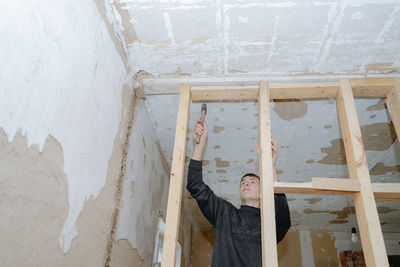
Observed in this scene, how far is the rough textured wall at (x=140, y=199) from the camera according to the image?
2105 millimetres

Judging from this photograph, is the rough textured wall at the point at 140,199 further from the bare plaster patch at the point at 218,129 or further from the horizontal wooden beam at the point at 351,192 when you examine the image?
the horizontal wooden beam at the point at 351,192

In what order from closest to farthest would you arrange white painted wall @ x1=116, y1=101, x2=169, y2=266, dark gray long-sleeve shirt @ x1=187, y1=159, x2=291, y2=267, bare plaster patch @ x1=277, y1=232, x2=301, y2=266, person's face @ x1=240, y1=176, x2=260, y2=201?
1. dark gray long-sleeve shirt @ x1=187, y1=159, x2=291, y2=267
2. white painted wall @ x1=116, y1=101, x2=169, y2=266
3. person's face @ x1=240, y1=176, x2=260, y2=201
4. bare plaster patch @ x1=277, y1=232, x2=301, y2=266

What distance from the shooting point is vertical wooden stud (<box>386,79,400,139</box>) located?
1980mm

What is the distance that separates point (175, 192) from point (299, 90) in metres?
A: 1.14

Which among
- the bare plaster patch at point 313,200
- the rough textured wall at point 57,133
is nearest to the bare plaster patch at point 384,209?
the bare plaster patch at point 313,200

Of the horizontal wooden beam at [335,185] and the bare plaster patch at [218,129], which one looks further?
the bare plaster patch at [218,129]

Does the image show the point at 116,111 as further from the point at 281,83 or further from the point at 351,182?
the point at 351,182

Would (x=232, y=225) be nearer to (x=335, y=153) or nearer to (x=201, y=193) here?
(x=201, y=193)

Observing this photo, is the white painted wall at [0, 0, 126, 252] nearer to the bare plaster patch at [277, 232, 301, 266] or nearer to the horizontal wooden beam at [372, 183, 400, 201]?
the horizontal wooden beam at [372, 183, 400, 201]

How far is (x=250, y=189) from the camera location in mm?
2443

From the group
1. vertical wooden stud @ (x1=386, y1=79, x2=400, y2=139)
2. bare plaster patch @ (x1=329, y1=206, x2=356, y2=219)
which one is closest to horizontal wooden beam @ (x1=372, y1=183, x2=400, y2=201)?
vertical wooden stud @ (x1=386, y1=79, x2=400, y2=139)

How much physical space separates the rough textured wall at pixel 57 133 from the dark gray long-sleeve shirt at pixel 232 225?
1.82 ft

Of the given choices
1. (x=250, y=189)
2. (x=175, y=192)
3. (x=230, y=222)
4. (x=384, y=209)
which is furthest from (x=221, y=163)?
(x=384, y=209)

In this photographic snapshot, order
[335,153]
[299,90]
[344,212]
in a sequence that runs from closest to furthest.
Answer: [299,90] < [335,153] < [344,212]
